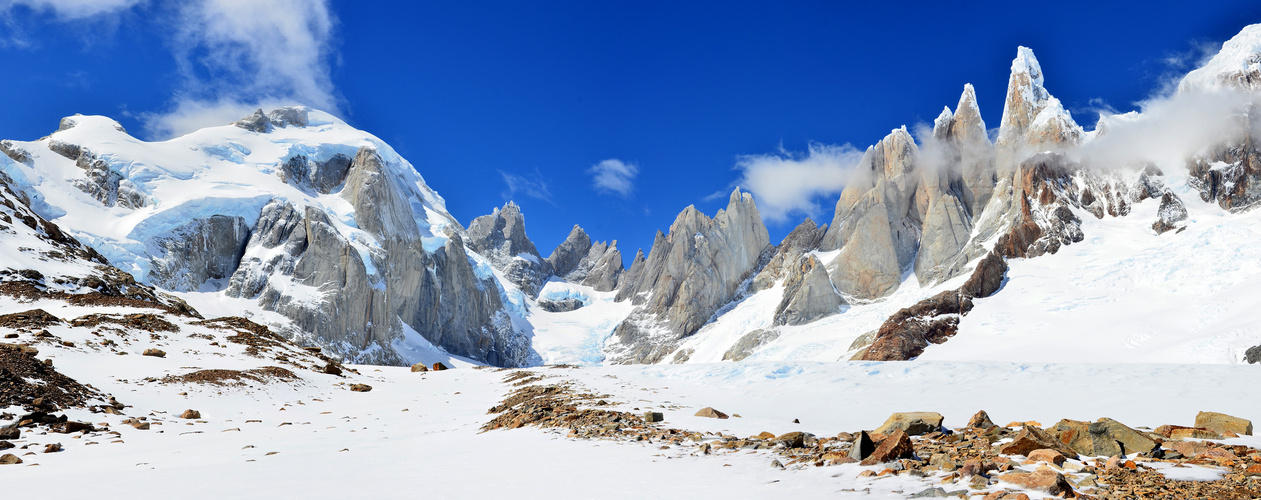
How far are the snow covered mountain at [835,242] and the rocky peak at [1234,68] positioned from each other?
38 centimetres

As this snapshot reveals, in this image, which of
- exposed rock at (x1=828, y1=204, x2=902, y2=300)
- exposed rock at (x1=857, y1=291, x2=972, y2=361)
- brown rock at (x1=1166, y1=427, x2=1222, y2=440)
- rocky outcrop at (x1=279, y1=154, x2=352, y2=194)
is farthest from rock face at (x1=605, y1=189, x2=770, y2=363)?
brown rock at (x1=1166, y1=427, x2=1222, y2=440)

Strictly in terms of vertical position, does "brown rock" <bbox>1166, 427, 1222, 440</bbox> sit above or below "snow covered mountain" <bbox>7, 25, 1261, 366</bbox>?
below

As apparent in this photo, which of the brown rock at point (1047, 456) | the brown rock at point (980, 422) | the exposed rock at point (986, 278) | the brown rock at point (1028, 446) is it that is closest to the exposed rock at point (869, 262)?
the exposed rock at point (986, 278)

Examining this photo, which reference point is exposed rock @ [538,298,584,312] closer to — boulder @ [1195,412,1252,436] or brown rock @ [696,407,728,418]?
Answer: brown rock @ [696,407,728,418]

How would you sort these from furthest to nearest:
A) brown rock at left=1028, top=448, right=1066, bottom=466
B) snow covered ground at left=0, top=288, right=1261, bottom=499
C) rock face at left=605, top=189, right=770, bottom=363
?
rock face at left=605, top=189, right=770, bottom=363
snow covered ground at left=0, top=288, right=1261, bottom=499
brown rock at left=1028, top=448, right=1066, bottom=466

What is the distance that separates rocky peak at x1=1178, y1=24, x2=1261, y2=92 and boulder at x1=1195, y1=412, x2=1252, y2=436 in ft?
453

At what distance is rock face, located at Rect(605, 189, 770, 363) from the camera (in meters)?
160

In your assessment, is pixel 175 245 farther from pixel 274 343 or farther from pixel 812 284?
pixel 812 284

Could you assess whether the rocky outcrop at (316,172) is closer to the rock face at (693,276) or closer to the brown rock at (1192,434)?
the rock face at (693,276)

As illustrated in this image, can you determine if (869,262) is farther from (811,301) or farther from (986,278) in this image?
(986,278)

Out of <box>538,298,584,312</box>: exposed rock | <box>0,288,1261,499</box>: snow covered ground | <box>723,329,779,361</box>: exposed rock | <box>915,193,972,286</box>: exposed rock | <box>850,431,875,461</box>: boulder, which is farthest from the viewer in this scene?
<box>538,298,584,312</box>: exposed rock

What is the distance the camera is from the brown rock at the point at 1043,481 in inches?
176

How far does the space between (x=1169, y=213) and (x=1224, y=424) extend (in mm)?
120156

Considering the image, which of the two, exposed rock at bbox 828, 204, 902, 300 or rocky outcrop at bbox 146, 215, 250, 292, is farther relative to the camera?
exposed rock at bbox 828, 204, 902, 300
